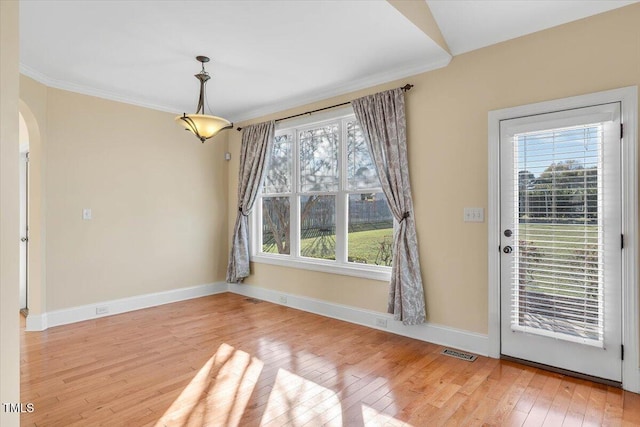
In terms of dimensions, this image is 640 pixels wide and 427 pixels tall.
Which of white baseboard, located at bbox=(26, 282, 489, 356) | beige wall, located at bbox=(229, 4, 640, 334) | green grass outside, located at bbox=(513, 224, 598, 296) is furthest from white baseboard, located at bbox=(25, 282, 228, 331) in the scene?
green grass outside, located at bbox=(513, 224, 598, 296)

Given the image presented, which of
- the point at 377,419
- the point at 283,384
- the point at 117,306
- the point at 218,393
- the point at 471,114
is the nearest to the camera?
the point at 377,419

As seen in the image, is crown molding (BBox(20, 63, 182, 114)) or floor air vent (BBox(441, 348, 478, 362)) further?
crown molding (BBox(20, 63, 182, 114))

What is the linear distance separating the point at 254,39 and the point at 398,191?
77.2 inches

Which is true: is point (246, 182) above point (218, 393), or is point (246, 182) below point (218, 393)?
above

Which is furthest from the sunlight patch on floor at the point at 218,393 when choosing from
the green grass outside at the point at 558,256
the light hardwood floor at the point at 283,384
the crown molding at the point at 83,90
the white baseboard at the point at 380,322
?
the crown molding at the point at 83,90

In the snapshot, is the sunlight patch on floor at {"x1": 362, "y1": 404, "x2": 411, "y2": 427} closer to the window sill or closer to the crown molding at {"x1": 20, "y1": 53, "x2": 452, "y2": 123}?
the window sill

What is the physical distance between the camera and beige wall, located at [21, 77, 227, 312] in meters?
4.05

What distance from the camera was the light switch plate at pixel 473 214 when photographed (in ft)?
10.5

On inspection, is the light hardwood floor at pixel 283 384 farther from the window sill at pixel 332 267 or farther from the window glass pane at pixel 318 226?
the window glass pane at pixel 318 226

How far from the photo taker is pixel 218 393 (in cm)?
253

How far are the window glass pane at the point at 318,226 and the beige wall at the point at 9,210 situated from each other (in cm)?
333

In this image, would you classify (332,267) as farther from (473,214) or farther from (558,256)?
(558,256)

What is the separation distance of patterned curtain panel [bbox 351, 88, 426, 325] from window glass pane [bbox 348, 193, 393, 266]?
0.86ft

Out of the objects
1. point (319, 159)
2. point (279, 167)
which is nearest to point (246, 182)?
point (279, 167)
